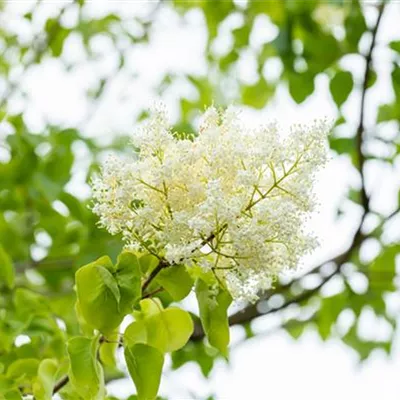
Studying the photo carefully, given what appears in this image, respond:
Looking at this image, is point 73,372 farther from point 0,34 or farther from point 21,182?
point 0,34

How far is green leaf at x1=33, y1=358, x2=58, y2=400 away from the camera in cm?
103

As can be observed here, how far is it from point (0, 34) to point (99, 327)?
1.72 metres

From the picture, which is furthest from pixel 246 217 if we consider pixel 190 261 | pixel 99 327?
pixel 99 327

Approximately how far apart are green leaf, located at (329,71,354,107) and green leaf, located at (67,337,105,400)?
0.86 m

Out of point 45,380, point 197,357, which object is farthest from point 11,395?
point 197,357

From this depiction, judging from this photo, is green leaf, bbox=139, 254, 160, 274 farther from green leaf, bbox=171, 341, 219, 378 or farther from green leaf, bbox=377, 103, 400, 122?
green leaf, bbox=377, 103, 400, 122

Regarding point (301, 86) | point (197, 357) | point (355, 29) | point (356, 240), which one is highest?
point (355, 29)

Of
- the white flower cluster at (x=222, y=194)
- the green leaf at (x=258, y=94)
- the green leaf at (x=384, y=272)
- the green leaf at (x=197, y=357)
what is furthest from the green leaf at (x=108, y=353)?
the green leaf at (x=258, y=94)

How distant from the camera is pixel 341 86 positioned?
1.69 metres

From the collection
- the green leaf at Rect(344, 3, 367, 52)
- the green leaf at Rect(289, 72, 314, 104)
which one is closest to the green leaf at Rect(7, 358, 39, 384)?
the green leaf at Rect(289, 72, 314, 104)

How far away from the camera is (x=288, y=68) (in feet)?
6.28

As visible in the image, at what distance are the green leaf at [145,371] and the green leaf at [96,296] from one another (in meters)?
0.04

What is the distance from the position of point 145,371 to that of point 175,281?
0.33ft

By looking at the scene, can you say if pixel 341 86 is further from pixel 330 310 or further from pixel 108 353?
pixel 108 353
